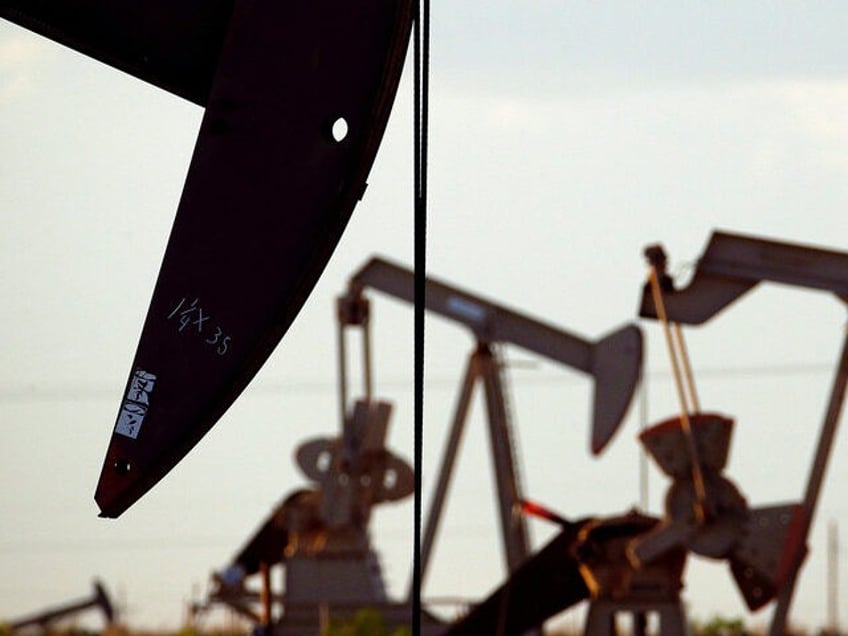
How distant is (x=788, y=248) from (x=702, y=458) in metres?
1.73

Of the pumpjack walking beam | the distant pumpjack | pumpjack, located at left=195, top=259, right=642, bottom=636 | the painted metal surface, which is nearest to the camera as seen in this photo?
the painted metal surface

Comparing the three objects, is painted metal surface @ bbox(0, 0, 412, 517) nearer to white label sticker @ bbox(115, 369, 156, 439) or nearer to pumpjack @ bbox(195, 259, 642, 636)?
white label sticker @ bbox(115, 369, 156, 439)

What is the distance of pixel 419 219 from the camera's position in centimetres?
366

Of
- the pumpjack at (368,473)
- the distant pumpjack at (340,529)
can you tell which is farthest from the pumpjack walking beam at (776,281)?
the distant pumpjack at (340,529)

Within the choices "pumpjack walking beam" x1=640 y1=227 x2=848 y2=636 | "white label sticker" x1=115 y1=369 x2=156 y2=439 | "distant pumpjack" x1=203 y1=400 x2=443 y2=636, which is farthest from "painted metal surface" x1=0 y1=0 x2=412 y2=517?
"distant pumpjack" x1=203 y1=400 x2=443 y2=636

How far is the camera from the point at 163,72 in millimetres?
3775

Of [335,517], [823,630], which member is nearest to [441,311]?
[335,517]

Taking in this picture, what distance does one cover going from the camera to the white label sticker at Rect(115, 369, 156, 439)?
3.64 meters

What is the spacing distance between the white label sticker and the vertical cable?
0.38 metres

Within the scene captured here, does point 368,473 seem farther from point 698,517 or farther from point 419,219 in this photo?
point 419,219

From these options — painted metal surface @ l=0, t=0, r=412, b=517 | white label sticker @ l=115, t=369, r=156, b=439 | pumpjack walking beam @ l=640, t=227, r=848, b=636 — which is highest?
pumpjack walking beam @ l=640, t=227, r=848, b=636

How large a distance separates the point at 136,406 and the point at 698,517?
51.4 feet

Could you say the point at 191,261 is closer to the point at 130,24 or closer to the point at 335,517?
the point at 130,24

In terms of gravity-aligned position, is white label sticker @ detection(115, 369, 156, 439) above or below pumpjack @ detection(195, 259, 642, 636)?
below
